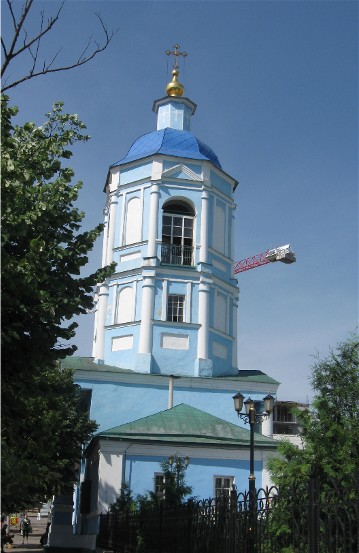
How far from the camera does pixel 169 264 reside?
89.7 ft

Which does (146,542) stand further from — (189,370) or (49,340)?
(189,370)

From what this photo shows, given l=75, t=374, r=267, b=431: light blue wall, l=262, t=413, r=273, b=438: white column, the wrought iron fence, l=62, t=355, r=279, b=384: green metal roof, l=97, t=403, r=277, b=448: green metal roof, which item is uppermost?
l=62, t=355, r=279, b=384: green metal roof

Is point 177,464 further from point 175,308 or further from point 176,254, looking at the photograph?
point 176,254

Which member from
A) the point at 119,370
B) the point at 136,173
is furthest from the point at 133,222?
the point at 119,370

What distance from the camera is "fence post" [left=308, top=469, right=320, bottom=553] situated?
7035 mm

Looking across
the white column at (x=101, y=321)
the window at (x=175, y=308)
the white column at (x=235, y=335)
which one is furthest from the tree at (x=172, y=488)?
the white column at (x=235, y=335)

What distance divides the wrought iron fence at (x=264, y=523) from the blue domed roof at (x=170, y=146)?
16766 millimetres

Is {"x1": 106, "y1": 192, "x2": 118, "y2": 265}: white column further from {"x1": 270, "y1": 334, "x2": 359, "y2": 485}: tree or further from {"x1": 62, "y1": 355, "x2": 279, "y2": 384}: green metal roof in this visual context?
{"x1": 270, "y1": 334, "x2": 359, "y2": 485}: tree

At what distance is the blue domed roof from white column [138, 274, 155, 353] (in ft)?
17.5

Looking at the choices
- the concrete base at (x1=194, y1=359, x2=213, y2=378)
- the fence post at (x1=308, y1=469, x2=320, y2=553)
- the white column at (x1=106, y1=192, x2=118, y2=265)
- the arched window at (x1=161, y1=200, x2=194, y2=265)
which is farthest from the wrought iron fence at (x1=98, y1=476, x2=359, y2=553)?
the white column at (x1=106, y1=192, x2=118, y2=265)

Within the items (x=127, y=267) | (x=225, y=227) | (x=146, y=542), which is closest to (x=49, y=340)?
(x=146, y=542)

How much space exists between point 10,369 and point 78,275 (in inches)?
63.3

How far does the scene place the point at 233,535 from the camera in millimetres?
9531

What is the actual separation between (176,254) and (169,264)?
0.61 m
